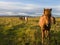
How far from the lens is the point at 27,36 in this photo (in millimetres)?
→ 14766

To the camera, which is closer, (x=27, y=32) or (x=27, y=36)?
(x=27, y=36)

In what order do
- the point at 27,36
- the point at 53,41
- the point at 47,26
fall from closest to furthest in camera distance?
1. the point at 47,26
2. the point at 53,41
3. the point at 27,36

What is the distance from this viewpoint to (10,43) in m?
13.5

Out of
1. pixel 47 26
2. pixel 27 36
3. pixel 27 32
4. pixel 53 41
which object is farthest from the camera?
pixel 27 32

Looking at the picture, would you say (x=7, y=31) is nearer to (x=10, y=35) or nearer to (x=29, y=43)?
(x=10, y=35)

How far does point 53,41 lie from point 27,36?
5.96 ft

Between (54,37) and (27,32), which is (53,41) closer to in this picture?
(54,37)

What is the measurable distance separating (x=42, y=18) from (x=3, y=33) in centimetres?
372

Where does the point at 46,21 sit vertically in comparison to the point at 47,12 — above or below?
below

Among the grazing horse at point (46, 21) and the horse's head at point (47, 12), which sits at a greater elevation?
the horse's head at point (47, 12)

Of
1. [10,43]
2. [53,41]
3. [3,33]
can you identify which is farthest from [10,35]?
[53,41]

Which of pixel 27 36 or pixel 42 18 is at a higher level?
pixel 42 18

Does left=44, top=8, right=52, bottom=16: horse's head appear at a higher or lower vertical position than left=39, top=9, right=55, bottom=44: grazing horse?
higher

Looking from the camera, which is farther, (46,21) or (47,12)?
(46,21)
